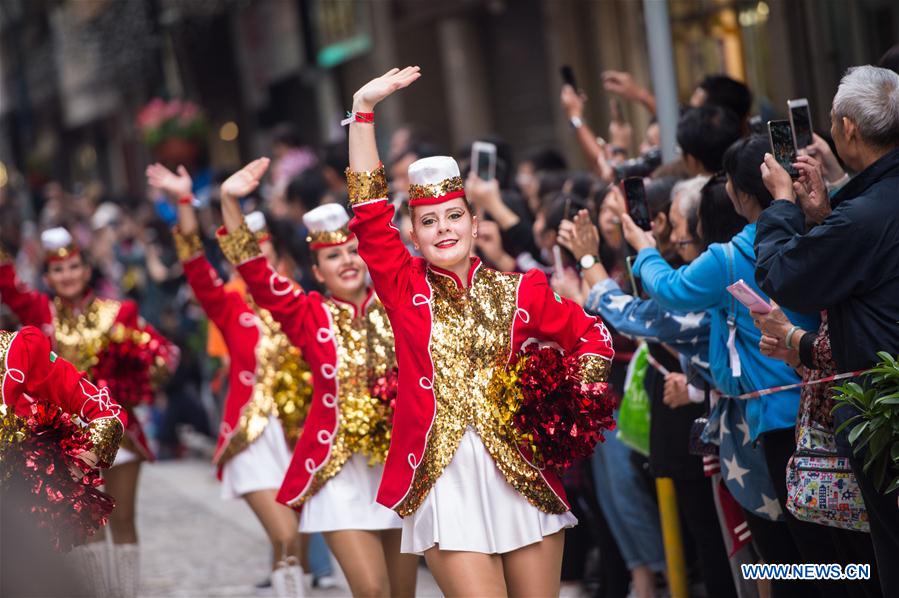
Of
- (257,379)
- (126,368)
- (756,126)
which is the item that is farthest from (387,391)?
(126,368)

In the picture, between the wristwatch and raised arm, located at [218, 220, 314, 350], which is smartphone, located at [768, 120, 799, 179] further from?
raised arm, located at [218, 220, 314, 350]

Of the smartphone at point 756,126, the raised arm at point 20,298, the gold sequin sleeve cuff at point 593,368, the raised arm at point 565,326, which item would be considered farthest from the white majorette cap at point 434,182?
the raised arm at point 20,298

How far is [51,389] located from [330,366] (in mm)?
1516

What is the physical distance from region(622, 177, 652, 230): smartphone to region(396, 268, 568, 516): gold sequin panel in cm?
112

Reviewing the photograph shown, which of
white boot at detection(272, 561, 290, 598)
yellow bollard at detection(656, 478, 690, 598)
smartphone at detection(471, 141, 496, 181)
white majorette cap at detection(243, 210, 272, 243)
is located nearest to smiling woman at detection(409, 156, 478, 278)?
yellow bollard at detection(656, 478, 690, 598)

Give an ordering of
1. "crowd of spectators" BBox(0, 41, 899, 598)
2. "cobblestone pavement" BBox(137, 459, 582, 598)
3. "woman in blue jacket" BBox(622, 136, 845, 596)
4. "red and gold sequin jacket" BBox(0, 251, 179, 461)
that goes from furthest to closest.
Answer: "cobblestone pavement" BBox(137, 459, 582, 598) < "red and gold sequin jacket" BBox(0, 251, 179, 461) < "woman in blue jacket" BBox(622, 136, 845, 596) < "crowd of spectators" BBox(0, 41, 899, 598)

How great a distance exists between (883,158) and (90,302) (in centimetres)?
521

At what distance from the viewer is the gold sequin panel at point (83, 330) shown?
8.48 m

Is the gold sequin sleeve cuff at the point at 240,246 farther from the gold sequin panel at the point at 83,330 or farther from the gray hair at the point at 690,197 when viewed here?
the gold sequin panel at the point at 83,330

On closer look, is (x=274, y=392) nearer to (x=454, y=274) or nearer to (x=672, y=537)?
(x=672, y=537)

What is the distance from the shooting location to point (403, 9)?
17.8 m

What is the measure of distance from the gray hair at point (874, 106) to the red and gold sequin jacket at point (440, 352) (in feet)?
3.91

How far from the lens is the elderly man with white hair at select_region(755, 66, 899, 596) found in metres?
4.79

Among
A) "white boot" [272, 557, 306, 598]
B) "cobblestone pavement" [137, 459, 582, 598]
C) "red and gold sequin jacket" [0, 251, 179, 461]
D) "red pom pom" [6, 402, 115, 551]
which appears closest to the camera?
"red pom pom" [6, 402, 115, 551]
